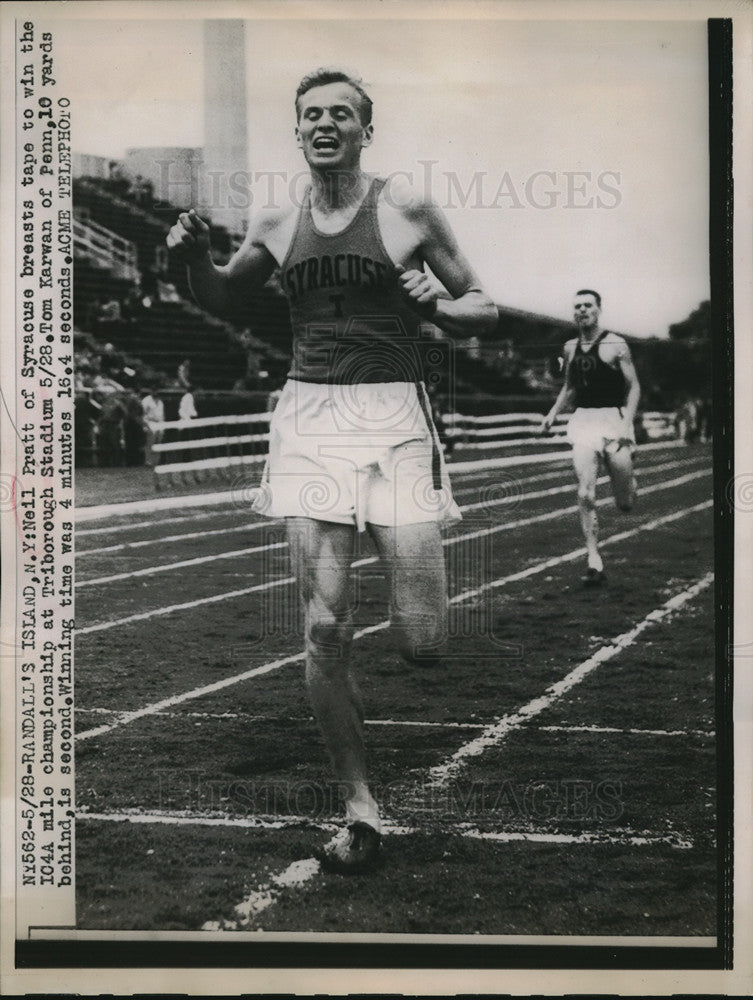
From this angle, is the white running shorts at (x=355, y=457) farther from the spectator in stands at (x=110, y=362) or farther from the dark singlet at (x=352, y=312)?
the spectator in stands at (x=110, y=362)

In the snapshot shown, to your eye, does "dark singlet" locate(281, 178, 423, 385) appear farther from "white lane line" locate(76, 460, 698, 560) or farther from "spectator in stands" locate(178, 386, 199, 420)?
"white lane line" locate(76, 460, 698, 560)

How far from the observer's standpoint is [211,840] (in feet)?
12.4

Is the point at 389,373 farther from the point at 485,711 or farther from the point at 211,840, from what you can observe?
the point at 211,840

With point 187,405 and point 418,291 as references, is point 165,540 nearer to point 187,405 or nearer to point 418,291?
point 187,405

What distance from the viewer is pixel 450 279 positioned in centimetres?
375

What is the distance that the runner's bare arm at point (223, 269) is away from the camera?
3.75 meters

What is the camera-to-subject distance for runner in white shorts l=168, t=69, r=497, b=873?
12.0ft

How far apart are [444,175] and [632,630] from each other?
159cm

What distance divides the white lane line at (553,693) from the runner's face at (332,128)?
174 centimetres

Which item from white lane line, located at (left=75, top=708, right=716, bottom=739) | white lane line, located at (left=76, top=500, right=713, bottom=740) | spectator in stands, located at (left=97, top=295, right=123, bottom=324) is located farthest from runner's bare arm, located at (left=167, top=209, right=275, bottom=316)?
white lane line, located at (left=75, top=708, right=716, bottom=739)

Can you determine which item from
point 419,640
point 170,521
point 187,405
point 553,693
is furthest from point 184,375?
point 553,693

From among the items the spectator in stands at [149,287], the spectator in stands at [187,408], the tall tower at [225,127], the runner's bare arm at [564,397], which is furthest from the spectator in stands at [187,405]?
the runner's bare arm at [564,397]

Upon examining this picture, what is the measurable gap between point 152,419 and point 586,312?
Answer: 1440 mm

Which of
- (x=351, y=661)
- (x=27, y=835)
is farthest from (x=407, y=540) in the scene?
(x=27, y=835)
